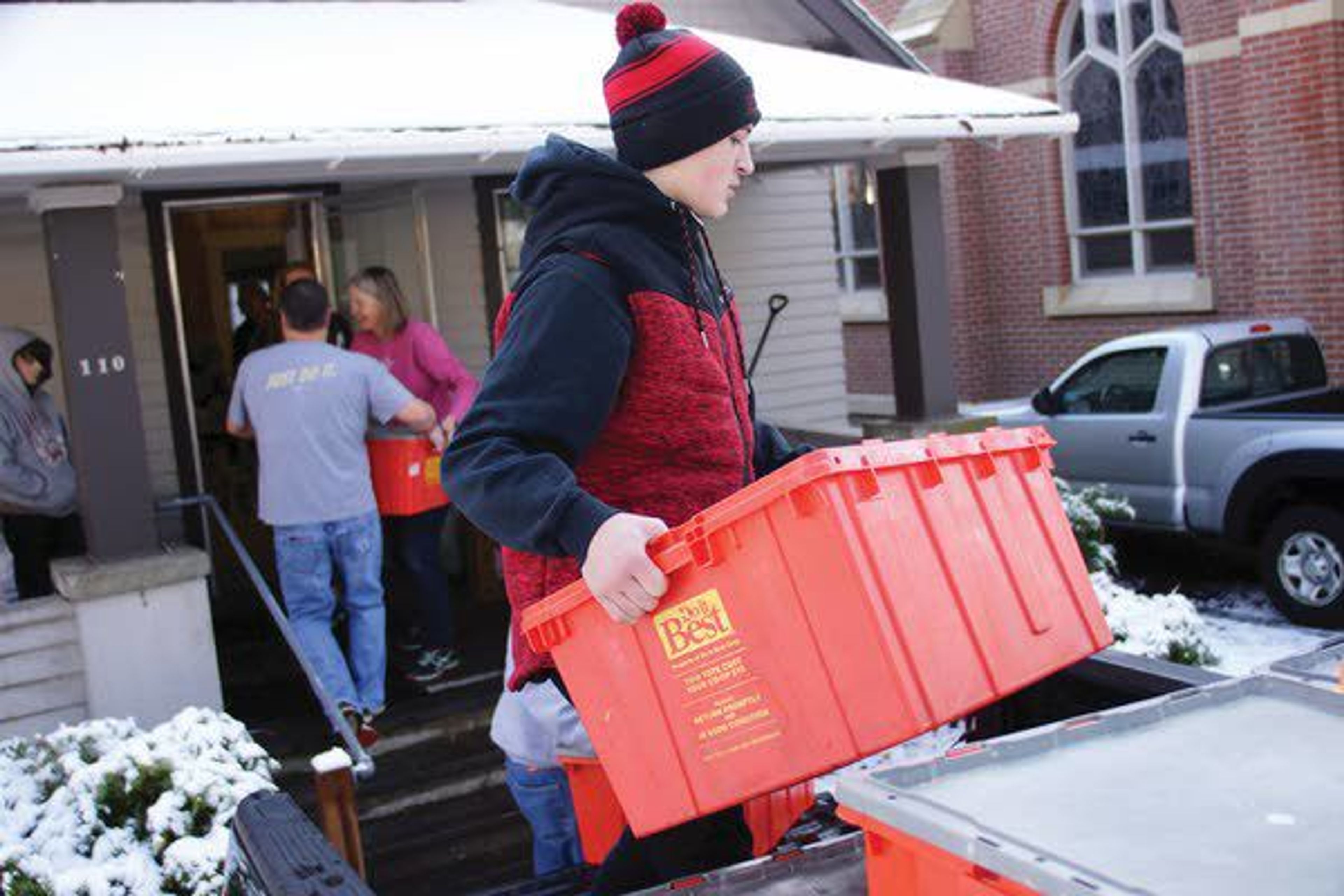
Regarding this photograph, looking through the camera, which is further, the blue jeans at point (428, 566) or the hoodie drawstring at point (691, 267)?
the blue jeans at point (428, 566)

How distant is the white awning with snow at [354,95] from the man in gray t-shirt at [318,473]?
2.70 feet

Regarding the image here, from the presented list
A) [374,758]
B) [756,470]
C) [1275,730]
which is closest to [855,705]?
[1275,730]

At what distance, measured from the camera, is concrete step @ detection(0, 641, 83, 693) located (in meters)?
6.38

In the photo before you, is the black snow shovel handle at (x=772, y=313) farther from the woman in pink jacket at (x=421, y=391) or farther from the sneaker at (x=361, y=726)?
the sneaker at (x=361, y=726)

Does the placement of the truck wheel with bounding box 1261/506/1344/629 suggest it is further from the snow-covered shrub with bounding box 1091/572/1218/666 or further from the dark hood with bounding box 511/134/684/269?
the dark hood with bounding box 511/134/684/269

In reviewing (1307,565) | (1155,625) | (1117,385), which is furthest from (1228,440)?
(1155,625)

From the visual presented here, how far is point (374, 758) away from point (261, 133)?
287 cm

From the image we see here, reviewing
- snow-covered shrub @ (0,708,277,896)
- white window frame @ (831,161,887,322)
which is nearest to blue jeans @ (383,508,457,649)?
snow-covered shrub @ (0,708,277,896)

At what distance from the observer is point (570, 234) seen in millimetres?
2557

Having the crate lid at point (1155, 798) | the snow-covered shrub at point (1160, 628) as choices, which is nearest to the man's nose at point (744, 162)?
the crate lid at point (1155, 798)

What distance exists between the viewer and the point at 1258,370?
10195mm

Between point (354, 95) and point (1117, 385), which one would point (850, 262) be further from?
point (354, 95)

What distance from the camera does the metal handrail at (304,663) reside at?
18.4 ft

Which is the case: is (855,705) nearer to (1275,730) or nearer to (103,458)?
(1275,730)
